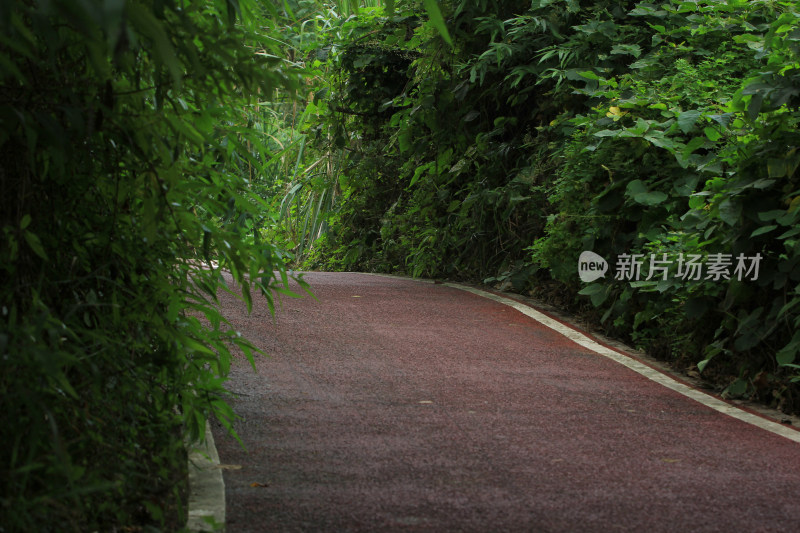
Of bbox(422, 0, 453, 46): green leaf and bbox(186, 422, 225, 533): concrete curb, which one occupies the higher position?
bbox(422, 0, 453, 46): green leaf

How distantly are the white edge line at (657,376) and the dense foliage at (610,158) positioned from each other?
0.23 meters

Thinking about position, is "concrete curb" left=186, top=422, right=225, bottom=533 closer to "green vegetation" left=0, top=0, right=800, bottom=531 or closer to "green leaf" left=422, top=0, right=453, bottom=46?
"green vegetation" left=0, top=0, right=800, bottom=531

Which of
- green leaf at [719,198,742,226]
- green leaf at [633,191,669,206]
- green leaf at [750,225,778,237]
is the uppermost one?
green leaf at [633,191,669,206]

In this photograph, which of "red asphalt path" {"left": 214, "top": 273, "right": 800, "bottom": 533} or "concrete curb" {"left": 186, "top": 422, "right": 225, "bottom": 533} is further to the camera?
"red asphalt path" {"left": 214, "top": 273, "right": 800, "bottom": 533}

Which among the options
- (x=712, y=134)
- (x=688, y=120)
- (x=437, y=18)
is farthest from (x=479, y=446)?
(x=688, y=120)

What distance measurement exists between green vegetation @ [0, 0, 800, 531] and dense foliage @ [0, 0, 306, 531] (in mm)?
13

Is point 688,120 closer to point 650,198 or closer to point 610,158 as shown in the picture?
point 650,198

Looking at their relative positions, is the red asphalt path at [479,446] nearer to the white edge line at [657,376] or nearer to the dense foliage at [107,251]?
the white edge line at [657,376]

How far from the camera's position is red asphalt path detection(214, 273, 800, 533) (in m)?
3.67

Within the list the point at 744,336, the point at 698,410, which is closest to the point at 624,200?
the point at 744,336

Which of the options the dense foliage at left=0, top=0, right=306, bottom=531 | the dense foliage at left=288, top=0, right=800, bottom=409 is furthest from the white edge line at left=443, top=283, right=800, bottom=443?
the dense foliage at left=0, top=0, right=306, bottom=531

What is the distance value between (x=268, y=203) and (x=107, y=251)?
5.28 metres

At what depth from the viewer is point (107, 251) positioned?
332cm

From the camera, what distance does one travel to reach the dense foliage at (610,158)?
6047 millimetres
